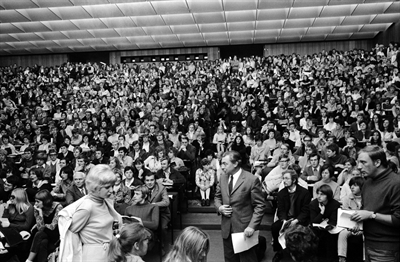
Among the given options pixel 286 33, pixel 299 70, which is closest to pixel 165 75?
pixel 299 70

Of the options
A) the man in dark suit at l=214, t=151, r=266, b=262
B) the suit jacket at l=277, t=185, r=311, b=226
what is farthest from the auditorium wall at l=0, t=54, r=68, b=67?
the man in dark suit at l=214, t=151, r=266, b=262

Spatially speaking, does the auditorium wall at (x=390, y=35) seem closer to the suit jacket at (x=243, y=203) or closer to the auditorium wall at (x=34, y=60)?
the auditorium wall at (x=34, y=60)

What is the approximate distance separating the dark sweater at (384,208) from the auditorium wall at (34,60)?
2687 centimetres

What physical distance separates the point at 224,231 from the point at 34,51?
24990 mm

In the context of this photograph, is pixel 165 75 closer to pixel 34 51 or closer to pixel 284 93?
pixel 284 93

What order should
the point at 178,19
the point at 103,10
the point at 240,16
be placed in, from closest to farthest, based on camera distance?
the point at 103,10, the point at 240,16, the point at 178,19

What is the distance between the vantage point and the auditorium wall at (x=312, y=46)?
81.8 ft

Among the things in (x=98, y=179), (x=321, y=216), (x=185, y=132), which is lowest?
(x=321, y=216)

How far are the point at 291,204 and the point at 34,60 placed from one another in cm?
2589

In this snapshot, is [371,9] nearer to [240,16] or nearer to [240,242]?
[240,16]

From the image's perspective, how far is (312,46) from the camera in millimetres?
25219

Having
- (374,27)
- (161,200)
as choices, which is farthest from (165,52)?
(161,200)

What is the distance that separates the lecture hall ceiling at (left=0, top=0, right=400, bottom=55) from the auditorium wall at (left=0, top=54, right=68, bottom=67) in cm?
162

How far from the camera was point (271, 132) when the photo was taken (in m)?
9.54
